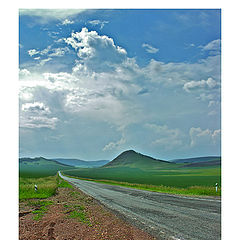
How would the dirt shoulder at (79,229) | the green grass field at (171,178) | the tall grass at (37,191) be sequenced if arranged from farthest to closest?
1. the green grass field at (171,178)
2. the tall grass at (37,191)
3. the dirt shoulder at (79,229)

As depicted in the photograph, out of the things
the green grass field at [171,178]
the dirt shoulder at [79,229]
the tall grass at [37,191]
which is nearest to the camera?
the dirt shoulder at [79,229]

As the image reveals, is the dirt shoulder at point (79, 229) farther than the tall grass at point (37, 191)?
No

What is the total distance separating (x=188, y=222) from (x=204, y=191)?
1178 centimetres

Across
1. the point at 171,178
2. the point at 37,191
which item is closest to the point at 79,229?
the point at 37,191

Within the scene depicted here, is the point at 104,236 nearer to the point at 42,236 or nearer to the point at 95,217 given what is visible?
the point at 42,236

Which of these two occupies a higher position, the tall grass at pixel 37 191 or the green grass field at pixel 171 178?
the tall grass at pixel 37 191

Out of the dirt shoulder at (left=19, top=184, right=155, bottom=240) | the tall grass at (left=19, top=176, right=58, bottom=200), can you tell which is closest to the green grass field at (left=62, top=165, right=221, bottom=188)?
the tall grass at (left=19, top=176, right=58, bottom=200)

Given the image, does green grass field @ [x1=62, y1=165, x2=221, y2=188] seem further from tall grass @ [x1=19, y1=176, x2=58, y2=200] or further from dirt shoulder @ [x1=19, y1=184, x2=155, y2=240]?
dirt shoulder @ [x1=19, y1=184, x2=155, y2=240]

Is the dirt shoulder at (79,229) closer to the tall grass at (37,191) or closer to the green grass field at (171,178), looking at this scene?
the tall grass at (37,191)

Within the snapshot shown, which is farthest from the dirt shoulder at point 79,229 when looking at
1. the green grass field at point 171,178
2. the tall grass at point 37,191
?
the green grass field at point 171,178

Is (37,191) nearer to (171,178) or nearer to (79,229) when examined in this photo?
(79,229)
